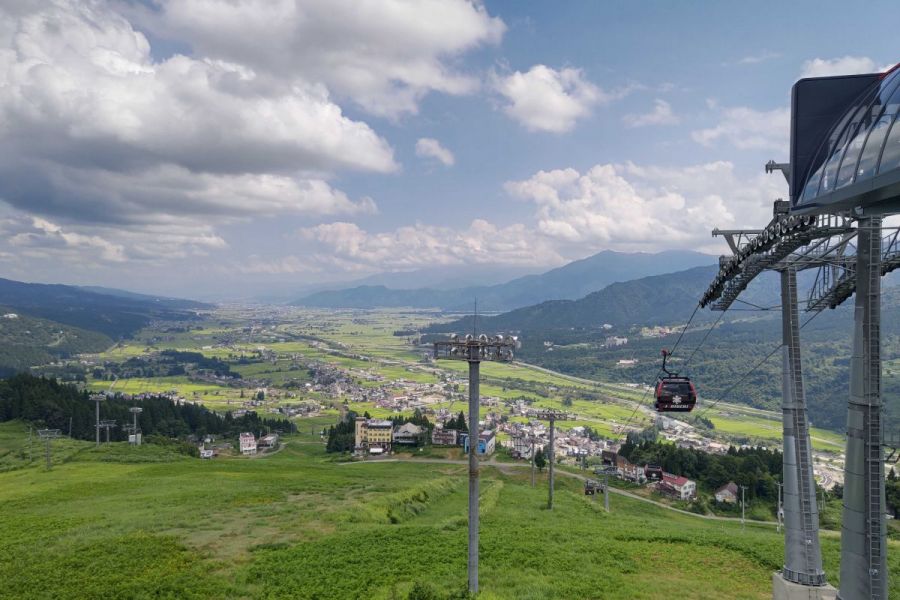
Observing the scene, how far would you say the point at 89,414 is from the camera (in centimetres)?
8844

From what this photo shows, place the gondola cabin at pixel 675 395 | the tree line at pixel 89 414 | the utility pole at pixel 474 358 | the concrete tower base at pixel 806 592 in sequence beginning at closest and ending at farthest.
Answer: the concrete tower base at pixel 806 592 → the utility pole at pixel 474 358 → the gondola cabin at pixel 675 395 → the tree line at pixel 89 414

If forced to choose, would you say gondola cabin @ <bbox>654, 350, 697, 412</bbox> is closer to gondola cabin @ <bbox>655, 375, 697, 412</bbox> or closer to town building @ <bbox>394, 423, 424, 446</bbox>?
gondola cabin @ <bbox>655, 375, 697, 412</bbox>

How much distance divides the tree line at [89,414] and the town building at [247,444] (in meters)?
13.2

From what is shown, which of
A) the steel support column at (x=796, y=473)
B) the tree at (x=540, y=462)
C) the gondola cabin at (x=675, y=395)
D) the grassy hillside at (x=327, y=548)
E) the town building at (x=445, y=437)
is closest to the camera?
the steel support column at (x=796, y=473)

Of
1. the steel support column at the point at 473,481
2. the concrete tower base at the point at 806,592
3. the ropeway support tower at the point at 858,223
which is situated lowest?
the concrete tower base at the point at 806,592

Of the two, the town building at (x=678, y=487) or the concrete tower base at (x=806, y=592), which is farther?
the town building at (x=678, y=487)

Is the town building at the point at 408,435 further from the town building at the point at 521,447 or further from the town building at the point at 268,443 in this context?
the town building at the point at 268,443

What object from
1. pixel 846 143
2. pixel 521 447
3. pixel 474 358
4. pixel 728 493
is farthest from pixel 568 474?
pixel 846 143

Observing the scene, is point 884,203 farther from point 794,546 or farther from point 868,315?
point 794,546

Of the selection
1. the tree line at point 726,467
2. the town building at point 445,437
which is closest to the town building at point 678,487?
the tree line at point 726,467

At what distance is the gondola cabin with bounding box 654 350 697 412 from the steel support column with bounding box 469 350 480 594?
33.2ft

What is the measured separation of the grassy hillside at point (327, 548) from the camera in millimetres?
19281

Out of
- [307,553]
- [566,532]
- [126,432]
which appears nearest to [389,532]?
[307,553]

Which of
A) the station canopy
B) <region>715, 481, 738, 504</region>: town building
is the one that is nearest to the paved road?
<region>715, 481, 738, 504</region>: town building
